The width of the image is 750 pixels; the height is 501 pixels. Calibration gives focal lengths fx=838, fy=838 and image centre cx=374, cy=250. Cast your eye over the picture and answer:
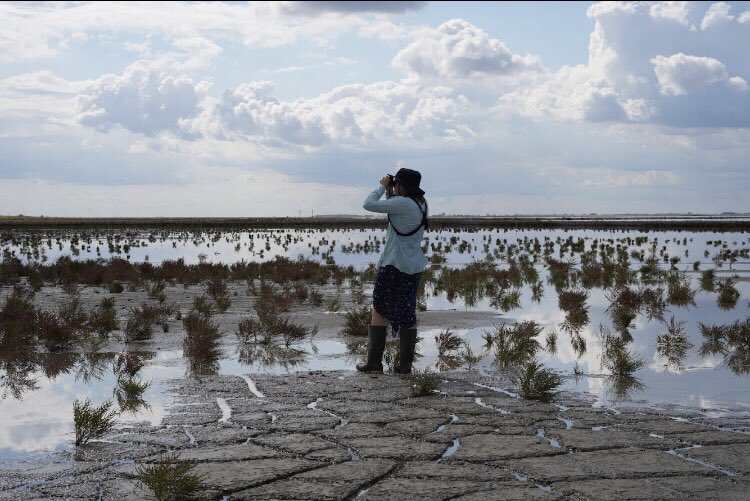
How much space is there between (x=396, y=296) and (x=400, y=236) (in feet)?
2.17

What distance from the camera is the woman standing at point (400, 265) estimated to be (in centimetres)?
907

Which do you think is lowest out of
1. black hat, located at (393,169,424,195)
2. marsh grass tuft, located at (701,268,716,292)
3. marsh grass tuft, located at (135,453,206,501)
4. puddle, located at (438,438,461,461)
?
puddle, located at (438,438,461,461)

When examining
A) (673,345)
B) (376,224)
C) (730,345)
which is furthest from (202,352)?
(376,224)

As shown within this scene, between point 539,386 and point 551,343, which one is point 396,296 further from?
point 551,343

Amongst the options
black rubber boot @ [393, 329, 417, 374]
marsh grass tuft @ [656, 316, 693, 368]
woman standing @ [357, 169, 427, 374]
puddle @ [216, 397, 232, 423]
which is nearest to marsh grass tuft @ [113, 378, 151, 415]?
puddle @ [216, 397, 232, 423]

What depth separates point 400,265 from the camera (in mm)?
9078

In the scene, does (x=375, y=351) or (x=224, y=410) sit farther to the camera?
(x=375, y=351)

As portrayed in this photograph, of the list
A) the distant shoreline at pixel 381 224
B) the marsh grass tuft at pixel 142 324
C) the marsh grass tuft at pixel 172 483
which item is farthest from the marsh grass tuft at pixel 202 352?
the distant shoreline at pixel 381 224

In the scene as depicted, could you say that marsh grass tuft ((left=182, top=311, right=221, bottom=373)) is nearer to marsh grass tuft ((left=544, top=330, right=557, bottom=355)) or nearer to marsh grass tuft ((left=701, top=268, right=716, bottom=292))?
marsh grass tuft ((left=544, top=330, right=557, bottom=355))

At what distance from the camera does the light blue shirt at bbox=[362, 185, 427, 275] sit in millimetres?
9023

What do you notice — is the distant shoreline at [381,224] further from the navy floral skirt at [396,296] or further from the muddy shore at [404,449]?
the muddy shore at [404,449]

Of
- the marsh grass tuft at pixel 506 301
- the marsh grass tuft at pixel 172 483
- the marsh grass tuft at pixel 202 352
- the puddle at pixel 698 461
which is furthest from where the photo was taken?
the marsh grass tuft at pixel 506 301

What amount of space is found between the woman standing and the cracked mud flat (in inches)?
47.8

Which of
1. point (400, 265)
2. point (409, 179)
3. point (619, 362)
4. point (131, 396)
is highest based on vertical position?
point (409, 179)
